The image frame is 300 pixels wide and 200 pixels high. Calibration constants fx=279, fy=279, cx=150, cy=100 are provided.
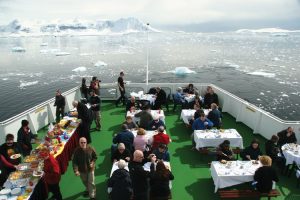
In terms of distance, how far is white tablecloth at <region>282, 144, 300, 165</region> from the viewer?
8133 millimetres

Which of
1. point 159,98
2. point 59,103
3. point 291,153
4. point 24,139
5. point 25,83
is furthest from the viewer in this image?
point 25,83

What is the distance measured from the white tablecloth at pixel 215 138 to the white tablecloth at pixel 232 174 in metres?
1.70

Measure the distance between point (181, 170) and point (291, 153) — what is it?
10.8ft

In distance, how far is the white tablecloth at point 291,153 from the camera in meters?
8.13

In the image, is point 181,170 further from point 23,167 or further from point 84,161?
point 23,167

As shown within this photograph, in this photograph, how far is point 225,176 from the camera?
707 centimetres

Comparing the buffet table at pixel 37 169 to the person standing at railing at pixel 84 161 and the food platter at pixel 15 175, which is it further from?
the person standing at railing at pixel 84 161

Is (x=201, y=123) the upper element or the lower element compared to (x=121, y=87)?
lower

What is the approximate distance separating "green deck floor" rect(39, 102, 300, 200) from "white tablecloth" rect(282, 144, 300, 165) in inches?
21.9

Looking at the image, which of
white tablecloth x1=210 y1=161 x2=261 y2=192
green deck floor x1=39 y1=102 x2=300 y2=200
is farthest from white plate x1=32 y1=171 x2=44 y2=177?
white tablecloth x1=210 y1=161 x2=261 y2=192

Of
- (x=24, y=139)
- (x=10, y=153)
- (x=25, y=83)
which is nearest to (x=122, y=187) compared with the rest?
(x=10, y=153)

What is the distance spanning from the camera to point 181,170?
28.5 feet

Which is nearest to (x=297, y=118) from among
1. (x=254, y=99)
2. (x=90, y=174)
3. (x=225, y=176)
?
(x=254, y=99)

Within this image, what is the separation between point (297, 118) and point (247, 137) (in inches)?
773
